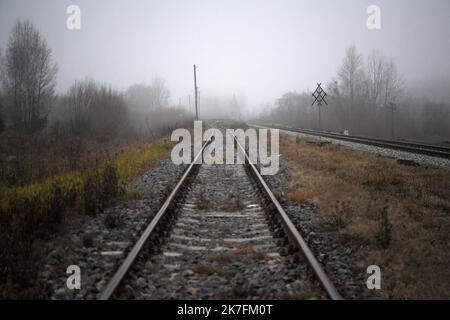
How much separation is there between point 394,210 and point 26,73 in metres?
40.7

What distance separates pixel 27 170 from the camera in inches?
424

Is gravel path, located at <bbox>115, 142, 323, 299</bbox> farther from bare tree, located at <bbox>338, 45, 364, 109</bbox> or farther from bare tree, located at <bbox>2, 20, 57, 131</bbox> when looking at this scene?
bare tree, located at <bbox>338, 45, 364, 109</bbox>

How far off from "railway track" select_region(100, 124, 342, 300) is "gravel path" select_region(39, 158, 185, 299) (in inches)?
11.8

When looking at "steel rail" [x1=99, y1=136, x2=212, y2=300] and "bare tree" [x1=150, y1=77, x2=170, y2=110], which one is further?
"bare tree" [x1=150, y1=77, x2=170, y2=110]

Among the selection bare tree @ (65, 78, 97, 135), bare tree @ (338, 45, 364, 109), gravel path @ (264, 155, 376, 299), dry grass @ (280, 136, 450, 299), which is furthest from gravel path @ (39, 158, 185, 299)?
bare tree @ (338, 45, 364, 109)

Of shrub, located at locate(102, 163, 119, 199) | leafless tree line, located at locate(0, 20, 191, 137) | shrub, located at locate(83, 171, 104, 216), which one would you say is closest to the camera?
shrub, located at locate(83, 171, 104, 216)

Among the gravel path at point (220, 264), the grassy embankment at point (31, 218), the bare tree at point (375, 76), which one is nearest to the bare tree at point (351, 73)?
the bare tree at point (375, 76)

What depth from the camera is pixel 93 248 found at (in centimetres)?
477

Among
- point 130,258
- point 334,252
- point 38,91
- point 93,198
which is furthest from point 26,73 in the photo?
point 334,252

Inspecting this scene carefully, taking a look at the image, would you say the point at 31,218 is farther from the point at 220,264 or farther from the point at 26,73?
the point at 26,73

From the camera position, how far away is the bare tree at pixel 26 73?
3641 cm

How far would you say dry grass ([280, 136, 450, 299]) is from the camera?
3.89 metres
